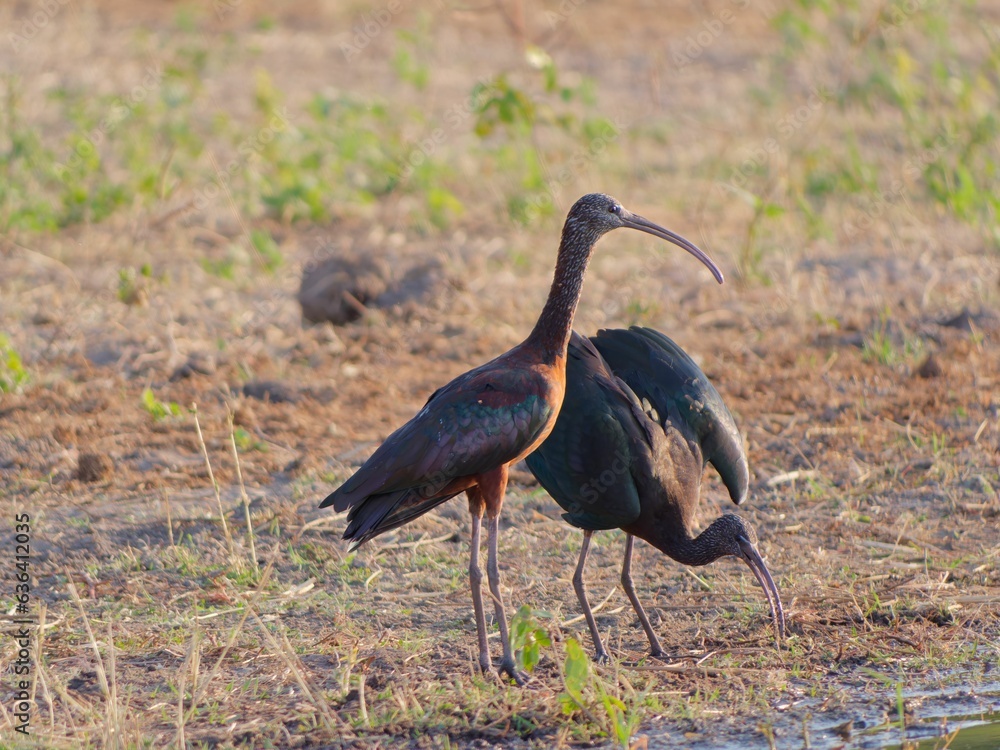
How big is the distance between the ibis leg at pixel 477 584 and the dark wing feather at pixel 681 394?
83cm

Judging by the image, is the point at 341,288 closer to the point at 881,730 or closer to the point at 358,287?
the point at 358,287

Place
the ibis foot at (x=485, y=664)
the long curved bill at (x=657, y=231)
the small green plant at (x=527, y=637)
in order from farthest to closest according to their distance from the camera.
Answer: the long curved bill at (x=657, y=231) < the ibis foot at (x=485, y=664) < the small green plant at (x=527, y=637)

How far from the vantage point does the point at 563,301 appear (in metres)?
5.00

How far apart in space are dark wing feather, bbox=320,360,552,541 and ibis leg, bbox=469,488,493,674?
0.22 m

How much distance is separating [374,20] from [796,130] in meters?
6.64

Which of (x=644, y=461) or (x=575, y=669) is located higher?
(x=644, y=461)

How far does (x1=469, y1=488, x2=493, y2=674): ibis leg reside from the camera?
15.7ft

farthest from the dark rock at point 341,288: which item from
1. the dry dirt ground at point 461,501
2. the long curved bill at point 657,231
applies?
the long curved bill at point 657,231

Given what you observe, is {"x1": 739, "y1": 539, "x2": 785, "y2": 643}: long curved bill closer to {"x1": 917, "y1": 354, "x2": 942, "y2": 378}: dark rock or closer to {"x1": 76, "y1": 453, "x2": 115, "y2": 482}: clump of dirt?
{"x1": 917, "y1": 354, "x2": 942, "y2": 378}: dark rock

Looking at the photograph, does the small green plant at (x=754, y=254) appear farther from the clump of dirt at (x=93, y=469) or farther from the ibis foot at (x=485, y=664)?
the ibis foot at (x=485, y=664)

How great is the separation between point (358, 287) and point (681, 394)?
4.05m

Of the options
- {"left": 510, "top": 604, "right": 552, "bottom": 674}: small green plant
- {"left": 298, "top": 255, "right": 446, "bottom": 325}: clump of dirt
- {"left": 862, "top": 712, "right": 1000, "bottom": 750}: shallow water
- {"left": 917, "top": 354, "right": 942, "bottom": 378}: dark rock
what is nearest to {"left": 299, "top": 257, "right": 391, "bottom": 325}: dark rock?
{"left": 298, "top": 255, "right": 446, "bottom": 325}: clump of dirt

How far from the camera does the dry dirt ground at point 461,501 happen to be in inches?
178

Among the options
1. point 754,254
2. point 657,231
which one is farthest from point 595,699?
point 754,254
